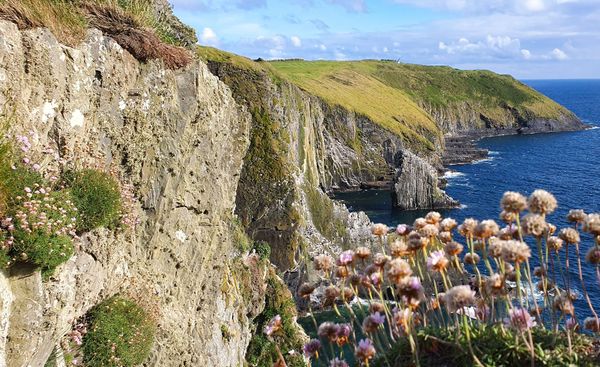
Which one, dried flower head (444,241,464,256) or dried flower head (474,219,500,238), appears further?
dried flower head (444,241,464,256)

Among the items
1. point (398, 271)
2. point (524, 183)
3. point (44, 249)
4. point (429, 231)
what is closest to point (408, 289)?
point (398, 271)

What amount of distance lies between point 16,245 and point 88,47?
6.34 m

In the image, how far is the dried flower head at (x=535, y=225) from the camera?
469cm

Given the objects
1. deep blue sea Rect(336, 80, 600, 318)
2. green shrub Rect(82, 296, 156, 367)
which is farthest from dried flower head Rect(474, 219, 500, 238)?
deep blue sea Rect(336, 80, 600, 318)

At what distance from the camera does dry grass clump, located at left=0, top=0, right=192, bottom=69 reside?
11.4m

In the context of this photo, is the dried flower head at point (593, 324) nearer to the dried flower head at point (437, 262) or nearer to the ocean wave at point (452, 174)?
the dried flower head at point (437, 262)

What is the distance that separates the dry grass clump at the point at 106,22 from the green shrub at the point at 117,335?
22.6 ft

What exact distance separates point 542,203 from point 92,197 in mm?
9804

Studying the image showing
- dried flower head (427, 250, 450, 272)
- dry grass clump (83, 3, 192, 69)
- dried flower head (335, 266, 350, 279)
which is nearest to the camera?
dried flower head (427, 250, 450, 272)

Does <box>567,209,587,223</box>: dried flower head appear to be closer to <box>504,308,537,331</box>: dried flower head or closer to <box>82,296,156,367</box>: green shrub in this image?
<box>504,308,537,331</box>: dried flower head

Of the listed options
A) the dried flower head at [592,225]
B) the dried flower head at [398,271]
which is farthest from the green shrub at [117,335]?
the dried flower head at [592,225]

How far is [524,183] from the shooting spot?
89.2 meters

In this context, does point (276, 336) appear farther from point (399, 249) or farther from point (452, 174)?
point (452, 174)

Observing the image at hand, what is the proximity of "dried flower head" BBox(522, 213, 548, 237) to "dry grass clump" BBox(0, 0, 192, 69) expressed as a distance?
441 inches
